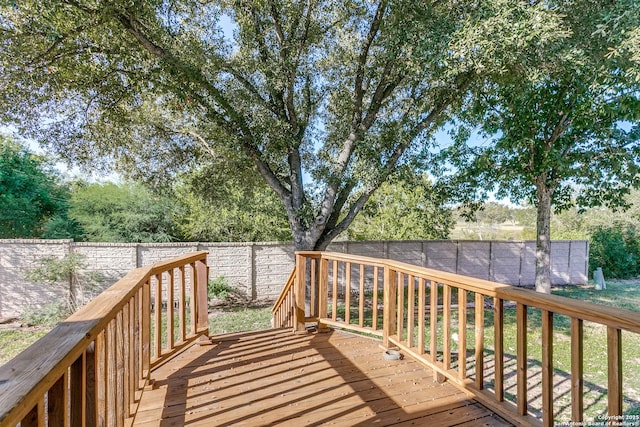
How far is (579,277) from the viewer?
1007 cm

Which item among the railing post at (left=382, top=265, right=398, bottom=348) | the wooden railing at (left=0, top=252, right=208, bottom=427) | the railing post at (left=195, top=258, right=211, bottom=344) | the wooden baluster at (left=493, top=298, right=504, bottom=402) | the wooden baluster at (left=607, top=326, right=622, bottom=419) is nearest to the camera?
the wooden railing at (left=0, top=252, right=208, bottom=427)

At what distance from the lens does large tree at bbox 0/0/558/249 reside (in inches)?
164

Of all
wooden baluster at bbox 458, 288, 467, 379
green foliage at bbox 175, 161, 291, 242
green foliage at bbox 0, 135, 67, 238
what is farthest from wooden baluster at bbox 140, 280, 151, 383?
green foliage at bbox 0, 135, 67, 238

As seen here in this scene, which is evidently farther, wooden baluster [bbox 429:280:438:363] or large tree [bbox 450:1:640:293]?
large tree [bbox 450:1:640:293]

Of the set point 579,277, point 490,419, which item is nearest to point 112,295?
point 490,419

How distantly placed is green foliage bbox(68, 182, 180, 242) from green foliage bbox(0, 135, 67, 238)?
63 centimetres

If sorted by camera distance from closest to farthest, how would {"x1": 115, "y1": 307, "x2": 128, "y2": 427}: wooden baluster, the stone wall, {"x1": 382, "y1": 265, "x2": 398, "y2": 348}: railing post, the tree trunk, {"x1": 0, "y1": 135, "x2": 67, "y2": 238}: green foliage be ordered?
{"x1": 115, "y1": 307, "x2": 128, "y2": 427}: wooden baluster, {"x1": 382, "y1": 265, "x2": 398, "y2": 348}: railing post, the stone wall, the tree trunk, {"x1": 0, "y1": 135, "x2": 67, "y2": 238}: green foliage

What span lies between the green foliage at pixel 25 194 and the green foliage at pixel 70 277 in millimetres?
3553

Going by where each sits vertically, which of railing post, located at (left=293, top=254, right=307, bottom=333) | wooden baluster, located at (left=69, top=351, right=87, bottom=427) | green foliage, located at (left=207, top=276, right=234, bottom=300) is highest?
wooden baluster, located at (left=69, top=351, right=87, bottom=427)

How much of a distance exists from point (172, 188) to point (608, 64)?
7.88m

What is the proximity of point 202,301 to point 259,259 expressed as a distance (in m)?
4.34

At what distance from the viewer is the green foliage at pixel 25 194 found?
27.0 ft

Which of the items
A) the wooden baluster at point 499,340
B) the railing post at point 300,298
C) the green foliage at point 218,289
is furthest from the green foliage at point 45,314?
the wooden baluster at point 499,340

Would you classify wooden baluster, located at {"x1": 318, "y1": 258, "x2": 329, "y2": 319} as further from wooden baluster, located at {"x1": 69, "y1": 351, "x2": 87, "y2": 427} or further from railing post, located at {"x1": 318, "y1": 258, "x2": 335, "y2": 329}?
wooden baluster, located at {"x1": 69, "y1": 351, "x2": 87, "y2": 427}
